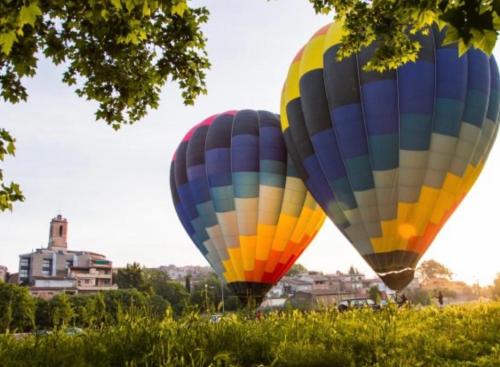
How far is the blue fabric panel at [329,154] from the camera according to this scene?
20.8 m

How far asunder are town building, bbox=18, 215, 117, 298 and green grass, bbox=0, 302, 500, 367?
94.5 meters

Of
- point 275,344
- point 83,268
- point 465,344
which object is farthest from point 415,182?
point 83,268

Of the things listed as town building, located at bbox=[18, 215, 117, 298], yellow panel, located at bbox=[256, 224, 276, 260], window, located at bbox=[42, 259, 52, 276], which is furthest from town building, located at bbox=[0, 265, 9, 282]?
yellow panel, located at bbox=[256, 224, 276, 260]

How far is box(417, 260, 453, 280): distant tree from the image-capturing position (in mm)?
192250

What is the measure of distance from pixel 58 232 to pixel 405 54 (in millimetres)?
141185

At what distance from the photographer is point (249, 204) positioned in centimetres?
2661

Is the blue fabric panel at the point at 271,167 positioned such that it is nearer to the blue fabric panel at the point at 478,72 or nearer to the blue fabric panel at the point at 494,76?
the blue fabric panel at the point at 478,72

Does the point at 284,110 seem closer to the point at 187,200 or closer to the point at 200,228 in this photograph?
the point at 187,200

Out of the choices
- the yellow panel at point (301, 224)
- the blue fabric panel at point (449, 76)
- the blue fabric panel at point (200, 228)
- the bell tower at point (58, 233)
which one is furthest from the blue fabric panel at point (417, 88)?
the bell tower at point (58, 233)

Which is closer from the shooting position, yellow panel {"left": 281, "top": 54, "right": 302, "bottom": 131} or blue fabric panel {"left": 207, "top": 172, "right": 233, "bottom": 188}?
yellow panel {"left": 281, "top": 54, "right": 302, "bottom": 131}

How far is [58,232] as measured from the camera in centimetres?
13575

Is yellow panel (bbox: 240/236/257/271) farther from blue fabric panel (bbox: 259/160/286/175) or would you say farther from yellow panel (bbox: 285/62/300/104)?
yellow panel (bbox: 285/62/300/104)

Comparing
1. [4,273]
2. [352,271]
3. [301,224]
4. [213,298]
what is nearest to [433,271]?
[352,271]

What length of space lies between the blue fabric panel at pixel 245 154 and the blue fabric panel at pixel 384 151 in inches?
346
